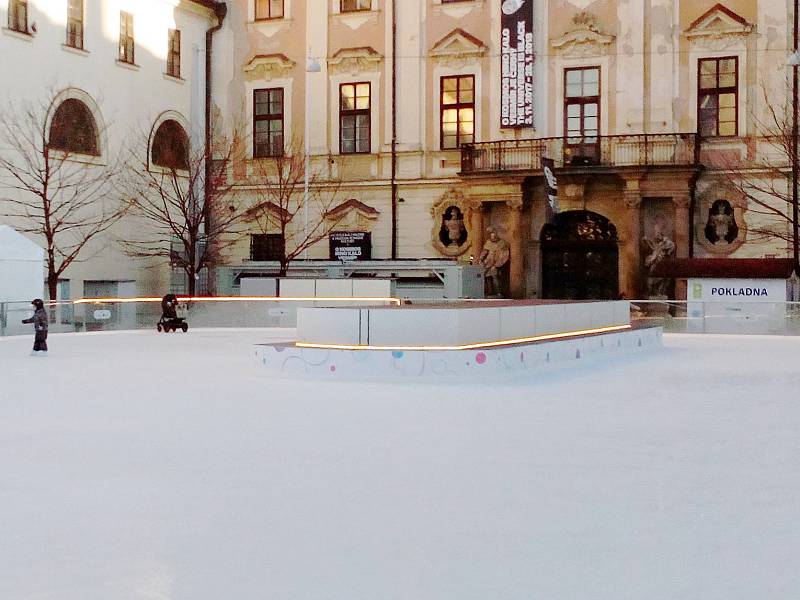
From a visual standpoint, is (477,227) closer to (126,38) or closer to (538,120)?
(538,120)

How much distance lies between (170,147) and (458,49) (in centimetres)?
992

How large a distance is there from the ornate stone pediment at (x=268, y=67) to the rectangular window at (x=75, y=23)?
7.64 meters

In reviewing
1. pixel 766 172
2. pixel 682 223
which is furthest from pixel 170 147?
pixel 766 172

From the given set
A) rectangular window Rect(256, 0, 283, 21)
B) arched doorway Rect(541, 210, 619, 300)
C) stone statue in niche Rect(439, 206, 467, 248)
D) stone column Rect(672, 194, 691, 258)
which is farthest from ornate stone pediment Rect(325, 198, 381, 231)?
stone column Rect(672, 194, 691, 258)

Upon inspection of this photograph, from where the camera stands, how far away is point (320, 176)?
1551 inches

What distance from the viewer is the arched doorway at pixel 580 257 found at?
119 ft

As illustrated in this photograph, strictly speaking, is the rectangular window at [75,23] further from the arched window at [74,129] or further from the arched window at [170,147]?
the arched window at [170,147]

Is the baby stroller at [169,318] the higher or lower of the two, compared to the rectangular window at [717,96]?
lower

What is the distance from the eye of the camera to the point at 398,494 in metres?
7.42

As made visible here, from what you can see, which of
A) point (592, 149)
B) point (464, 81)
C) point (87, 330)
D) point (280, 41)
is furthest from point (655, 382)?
point (280, 41)

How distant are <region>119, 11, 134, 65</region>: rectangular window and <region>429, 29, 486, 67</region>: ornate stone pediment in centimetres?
941

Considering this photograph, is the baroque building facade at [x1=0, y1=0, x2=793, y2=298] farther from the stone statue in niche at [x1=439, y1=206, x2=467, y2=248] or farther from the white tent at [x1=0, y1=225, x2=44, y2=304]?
the white tent at [x1=0, y1=225, x2=44, y2=304]

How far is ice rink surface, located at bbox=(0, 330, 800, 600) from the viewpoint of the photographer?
5.38 metres

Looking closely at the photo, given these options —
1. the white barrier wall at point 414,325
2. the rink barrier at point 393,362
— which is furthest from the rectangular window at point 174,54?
the rink barrier at point 393,362
